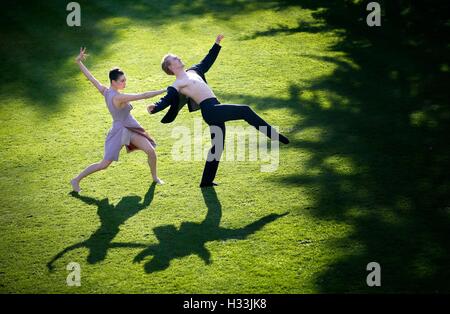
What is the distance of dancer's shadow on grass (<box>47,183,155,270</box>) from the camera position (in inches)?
242

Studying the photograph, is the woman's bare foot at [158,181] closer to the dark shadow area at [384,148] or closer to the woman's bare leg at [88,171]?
the woman's bare leg at [88,171]

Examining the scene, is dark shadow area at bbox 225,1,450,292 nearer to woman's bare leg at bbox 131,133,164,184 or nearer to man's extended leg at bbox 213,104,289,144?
man's extended leg at bbox 213,104,289,144

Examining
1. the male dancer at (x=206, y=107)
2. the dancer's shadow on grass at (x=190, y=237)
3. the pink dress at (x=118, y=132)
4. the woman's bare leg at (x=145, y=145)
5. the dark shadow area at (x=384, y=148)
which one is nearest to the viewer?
the dark shadow area at (x=384, y=148)


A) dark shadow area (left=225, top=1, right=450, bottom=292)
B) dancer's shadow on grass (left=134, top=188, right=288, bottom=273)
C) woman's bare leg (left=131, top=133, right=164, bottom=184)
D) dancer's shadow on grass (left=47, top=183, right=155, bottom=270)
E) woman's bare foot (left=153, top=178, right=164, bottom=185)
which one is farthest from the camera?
woman's bare foot (left=153, top=178, right=164, bottom=185)

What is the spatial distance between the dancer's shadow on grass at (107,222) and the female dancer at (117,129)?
0.41 m

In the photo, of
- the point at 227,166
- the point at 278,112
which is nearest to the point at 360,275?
the point at 227,166

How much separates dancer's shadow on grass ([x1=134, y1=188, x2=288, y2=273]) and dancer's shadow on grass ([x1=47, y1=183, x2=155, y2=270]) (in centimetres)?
25

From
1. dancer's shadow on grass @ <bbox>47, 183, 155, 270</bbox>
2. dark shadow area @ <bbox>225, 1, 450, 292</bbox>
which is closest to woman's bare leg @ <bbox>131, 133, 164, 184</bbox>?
dancer's shadow on grass @ <bbox>47, 183, 155, 270</bbox>

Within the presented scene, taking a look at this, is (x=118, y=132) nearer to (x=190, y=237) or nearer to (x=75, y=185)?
(x=75, y=185)

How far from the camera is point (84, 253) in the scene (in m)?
6.15

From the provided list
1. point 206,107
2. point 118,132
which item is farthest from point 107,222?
point 206,107

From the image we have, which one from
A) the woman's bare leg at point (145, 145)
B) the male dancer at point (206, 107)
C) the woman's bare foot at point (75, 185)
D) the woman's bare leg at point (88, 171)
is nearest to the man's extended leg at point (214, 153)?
the male dancer at point (206, 107)

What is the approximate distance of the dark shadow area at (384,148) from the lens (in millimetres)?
5730

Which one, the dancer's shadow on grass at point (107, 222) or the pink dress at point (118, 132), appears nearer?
the dancer's shadow on grass at point (107, 222)
